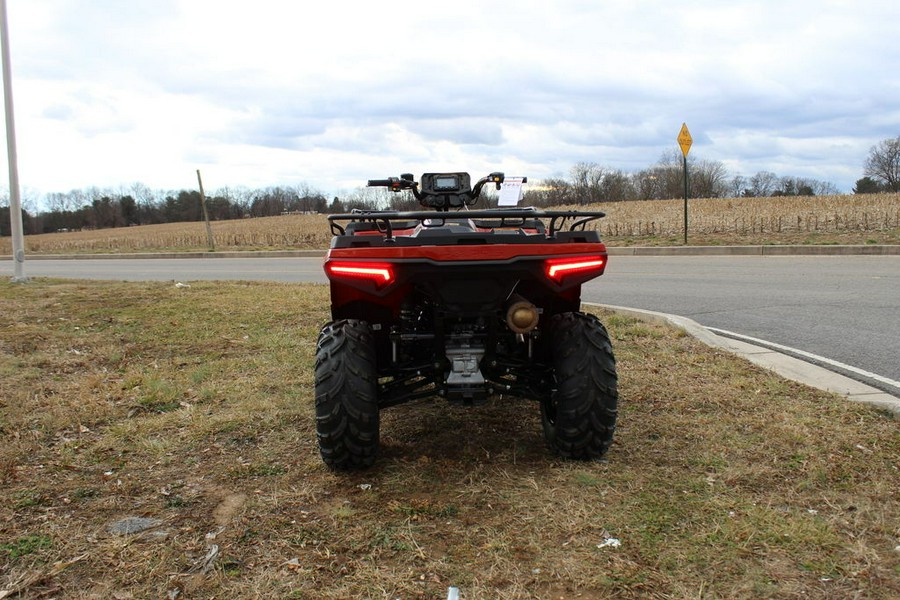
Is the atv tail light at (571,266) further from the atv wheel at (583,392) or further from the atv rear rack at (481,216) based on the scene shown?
the atv wheel at (583,392)

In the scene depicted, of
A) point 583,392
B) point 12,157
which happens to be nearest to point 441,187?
point 583,392

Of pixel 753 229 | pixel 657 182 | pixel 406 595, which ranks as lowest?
pixel 406 595

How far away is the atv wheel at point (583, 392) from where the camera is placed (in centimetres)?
309

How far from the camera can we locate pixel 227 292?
32.8 feet

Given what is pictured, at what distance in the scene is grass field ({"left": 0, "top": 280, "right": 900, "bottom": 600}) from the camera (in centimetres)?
227

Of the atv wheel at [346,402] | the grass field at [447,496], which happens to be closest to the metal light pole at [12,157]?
the grass field at [447,496]

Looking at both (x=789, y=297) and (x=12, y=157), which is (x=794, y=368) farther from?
(x=12, y=157)

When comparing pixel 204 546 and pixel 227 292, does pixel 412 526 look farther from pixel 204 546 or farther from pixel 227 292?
pixel 227 292

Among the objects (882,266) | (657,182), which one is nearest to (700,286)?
(882,266)

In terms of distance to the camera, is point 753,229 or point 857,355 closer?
point 857,355

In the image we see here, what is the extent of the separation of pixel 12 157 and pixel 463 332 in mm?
12221

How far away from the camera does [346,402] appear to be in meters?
3.01

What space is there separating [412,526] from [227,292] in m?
8.08

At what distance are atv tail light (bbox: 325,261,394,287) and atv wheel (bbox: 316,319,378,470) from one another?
0.36 m
